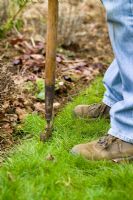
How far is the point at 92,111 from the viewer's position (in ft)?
12.4

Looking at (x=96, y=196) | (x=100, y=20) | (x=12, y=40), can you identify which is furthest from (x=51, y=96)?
(x=100, y=20)

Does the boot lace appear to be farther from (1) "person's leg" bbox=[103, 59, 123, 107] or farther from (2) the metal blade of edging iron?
(1) "person's leg" bbox=[103, 59, 123, 107]

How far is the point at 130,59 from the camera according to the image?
9.35 ft

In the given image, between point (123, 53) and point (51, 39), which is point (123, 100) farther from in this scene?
point (51, 39)

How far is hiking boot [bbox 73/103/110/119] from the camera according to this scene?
3.76 meters

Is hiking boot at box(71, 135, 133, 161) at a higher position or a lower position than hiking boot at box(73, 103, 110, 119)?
higher

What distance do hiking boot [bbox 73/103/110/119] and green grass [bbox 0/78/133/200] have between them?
0.37 meters

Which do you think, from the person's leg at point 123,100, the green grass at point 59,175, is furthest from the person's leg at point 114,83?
the person's leg at point 123,100

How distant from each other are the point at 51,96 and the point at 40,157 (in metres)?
0.47

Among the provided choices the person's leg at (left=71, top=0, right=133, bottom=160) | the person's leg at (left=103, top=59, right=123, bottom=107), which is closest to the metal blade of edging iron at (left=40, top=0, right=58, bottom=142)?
the person's leg at (left=71, top=0, right=133, bottom=160)

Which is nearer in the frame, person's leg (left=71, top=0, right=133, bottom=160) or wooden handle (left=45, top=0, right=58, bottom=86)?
person's leg (left=71, top=0, right=133, bottom=160)

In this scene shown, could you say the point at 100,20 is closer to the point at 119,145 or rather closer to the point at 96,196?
the point at 119,145

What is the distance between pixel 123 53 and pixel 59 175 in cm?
80

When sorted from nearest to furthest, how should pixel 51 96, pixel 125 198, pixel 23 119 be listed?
pixel 125 198 → pixel 51 96 → pixel 23 119
